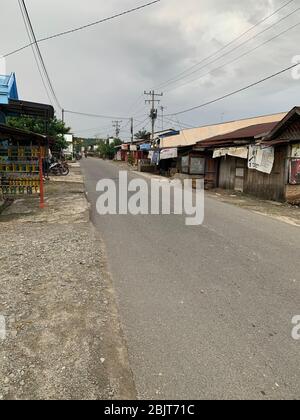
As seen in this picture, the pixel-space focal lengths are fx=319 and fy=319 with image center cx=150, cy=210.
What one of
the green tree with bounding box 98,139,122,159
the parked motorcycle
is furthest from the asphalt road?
the green tree with bounding box 98,139,122,159

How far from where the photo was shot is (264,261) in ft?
19.1

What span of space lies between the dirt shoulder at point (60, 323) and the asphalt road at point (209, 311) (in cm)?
20

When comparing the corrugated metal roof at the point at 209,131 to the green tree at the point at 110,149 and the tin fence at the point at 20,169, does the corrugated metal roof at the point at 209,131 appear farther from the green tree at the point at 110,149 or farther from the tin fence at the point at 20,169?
the green tree at the point at 110,149

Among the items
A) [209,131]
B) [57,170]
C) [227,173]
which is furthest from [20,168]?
[209,131]

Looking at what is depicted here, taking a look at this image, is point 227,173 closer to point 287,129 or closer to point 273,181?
point 273,181

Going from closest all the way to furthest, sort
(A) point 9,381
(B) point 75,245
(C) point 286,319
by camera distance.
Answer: (A) point 9,381 < (C) point 286,319 < (B) point 75,245

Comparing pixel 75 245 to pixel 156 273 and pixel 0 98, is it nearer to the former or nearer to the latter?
pixel 156 273

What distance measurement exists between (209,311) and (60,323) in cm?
178

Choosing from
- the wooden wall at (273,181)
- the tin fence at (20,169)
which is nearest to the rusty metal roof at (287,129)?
the wooden wall at (273,181)

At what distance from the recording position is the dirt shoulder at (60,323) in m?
2.65

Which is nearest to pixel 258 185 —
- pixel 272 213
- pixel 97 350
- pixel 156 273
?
pixel 272 213

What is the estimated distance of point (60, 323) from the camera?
361 centimetres
